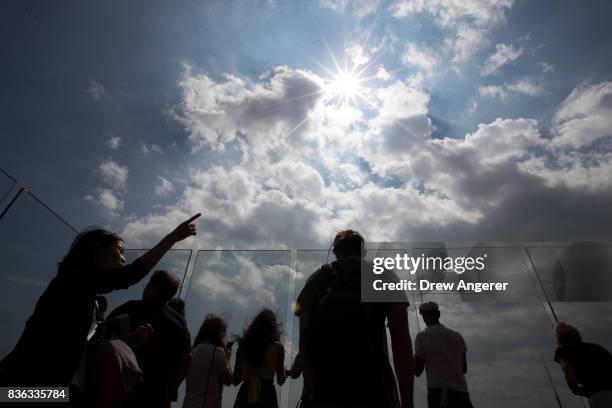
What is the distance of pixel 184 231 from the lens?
1.86m

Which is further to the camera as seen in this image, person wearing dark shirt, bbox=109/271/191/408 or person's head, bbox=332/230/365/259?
person wearing dark shirt, bbox=109/271/191/408

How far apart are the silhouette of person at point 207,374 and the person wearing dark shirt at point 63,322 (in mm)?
1770

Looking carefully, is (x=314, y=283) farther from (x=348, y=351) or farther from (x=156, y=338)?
(x=156, y=338)

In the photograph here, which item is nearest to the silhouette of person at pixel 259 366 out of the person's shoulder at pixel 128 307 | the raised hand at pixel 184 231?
the person's shoulder at pixel 128 307

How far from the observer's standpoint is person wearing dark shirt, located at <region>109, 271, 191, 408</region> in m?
2.06

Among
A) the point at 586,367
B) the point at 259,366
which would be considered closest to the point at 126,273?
the point at 259,366

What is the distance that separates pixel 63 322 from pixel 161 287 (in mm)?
993

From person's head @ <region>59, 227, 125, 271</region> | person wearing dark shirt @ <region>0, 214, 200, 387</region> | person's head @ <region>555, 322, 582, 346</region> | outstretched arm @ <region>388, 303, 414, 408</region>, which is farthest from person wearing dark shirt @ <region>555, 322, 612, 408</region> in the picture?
person's head @ <region>59, 227, 125, 271</region>

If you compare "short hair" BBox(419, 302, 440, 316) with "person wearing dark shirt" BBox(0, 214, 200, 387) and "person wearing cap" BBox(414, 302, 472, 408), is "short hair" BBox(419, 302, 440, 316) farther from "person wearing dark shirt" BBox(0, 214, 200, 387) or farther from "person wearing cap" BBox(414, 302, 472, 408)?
"person wearing dark shirt" BBox(0, 214, 200, 387)

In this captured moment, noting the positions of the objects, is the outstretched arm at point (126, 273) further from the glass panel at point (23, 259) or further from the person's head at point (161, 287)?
the glass panel at point (23, 259)

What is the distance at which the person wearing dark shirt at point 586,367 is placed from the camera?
2.94 meters

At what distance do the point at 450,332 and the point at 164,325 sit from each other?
287cm

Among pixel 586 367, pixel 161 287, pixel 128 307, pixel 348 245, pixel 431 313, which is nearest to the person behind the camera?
pixel 348 245

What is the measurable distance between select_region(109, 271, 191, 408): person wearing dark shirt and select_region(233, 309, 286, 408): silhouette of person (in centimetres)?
90
